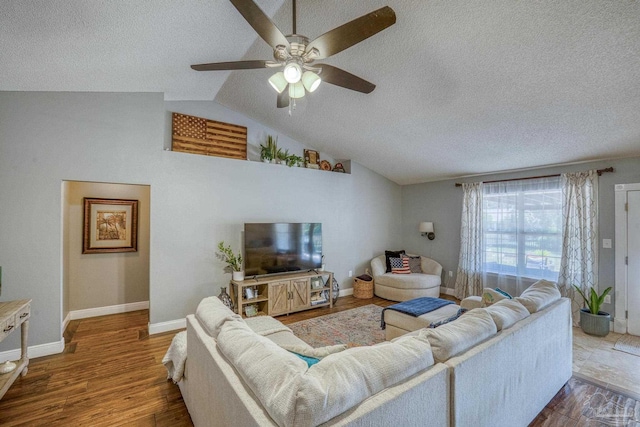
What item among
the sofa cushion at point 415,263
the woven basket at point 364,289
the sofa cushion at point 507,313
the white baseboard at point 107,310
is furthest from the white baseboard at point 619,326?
the white baseboard at point 107,310

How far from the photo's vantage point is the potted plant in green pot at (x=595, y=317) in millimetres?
3402

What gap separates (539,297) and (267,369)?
90.3 inches

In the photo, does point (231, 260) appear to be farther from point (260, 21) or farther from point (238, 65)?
point (260, 21)

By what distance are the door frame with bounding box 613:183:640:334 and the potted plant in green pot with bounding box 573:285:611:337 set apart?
180 mm

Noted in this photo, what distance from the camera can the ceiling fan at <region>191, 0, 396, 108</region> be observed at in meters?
1.60

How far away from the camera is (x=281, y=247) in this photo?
4.33 meters

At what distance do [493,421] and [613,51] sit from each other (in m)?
2.78

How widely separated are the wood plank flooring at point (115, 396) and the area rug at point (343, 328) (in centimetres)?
159

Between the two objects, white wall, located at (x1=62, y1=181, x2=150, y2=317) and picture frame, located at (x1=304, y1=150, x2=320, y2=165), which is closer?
white wall, located at (x1=62, y1=181, x2=150, y2=317)

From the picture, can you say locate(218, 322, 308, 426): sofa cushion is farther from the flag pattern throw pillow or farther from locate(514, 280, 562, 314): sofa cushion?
the flag pattern throw pillow

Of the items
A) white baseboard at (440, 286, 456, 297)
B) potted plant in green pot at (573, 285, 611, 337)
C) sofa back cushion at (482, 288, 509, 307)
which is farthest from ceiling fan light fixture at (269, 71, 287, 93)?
white baseboard at (440, 286, 456, 297)

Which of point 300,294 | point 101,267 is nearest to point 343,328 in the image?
point 300,294

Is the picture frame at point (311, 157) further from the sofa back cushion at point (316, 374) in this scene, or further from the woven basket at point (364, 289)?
the sofa back cushion at point (316, 374)

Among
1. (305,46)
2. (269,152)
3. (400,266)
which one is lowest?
(400,266)
